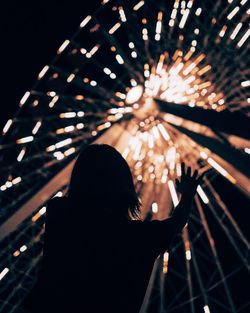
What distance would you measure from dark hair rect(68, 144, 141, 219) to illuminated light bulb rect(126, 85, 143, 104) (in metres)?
2.57

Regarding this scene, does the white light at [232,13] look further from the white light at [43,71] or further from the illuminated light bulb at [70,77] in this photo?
the white light at [43,71]

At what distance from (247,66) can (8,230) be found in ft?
8.45

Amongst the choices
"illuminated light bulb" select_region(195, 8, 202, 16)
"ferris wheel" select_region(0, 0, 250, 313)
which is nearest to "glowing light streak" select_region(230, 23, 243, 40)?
"ferris wheel" select_region(0, 0, 250, 313)

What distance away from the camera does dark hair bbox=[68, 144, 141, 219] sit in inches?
69.3

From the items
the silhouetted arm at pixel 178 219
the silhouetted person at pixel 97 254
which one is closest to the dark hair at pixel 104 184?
the silhouetted person at pixel 97 254

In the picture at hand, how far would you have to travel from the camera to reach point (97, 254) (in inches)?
65.4

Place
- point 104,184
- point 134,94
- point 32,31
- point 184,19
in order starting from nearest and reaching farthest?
point 104,184 < point 184,19 < point 134,94 < point 32,31

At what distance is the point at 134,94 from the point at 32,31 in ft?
5.32

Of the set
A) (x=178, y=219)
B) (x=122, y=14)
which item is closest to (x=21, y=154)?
(x=122, y=14)

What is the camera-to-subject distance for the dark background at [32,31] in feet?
16.7

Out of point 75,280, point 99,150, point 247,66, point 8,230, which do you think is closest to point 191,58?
point 247,66

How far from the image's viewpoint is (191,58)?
4.58 meters

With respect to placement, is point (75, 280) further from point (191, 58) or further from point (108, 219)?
point (191, 58)

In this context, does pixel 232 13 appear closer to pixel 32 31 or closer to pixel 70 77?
pixel 70 77
